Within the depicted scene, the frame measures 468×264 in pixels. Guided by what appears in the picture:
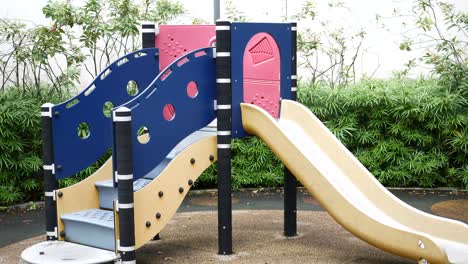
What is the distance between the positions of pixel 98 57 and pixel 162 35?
327 cm

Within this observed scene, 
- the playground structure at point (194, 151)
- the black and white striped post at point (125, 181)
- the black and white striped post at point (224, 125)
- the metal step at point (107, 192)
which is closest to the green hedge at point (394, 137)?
the playground structure at point (194, 151)

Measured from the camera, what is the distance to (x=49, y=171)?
5.53m

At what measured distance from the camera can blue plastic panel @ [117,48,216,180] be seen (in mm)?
5066

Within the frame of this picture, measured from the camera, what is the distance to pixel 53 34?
321 inches

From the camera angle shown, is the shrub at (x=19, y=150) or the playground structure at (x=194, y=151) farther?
the shrub at (x=19, y=150)

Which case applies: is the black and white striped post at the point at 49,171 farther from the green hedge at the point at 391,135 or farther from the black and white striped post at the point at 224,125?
the green hedge at the point at 391,135

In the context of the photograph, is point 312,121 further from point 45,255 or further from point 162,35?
point 45,255

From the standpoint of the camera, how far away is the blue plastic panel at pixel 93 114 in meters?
5.55

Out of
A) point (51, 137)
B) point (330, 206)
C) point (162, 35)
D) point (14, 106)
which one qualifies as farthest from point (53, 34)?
point (330, 206)

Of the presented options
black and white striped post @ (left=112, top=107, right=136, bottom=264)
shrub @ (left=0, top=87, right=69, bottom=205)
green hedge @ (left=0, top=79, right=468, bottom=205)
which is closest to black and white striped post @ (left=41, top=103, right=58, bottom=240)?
black and white striped post @ (left=112, top=107, right=136, bottom=264)

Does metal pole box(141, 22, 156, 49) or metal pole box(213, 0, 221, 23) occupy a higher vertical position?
metal pole box(213, 0, 221, 23)

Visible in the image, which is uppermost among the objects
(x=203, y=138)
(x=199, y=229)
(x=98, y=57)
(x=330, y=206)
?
(x=98, y=57)

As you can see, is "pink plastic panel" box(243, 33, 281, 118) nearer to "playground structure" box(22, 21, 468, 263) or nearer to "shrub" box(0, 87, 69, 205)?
"playground structure" box(22, 21, 468, 263)

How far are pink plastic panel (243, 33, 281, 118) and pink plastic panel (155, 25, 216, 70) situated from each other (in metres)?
0.63
